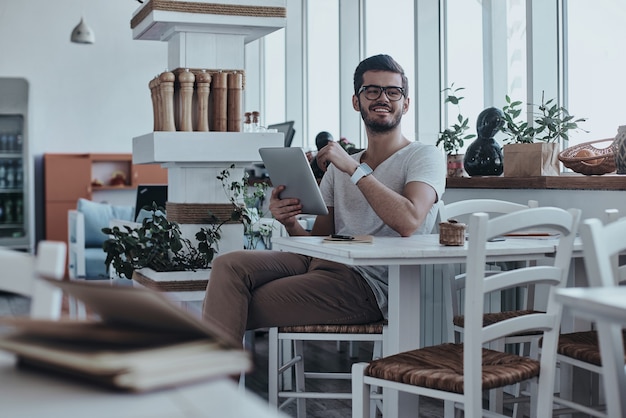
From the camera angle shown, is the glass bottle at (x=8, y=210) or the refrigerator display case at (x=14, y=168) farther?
the glass bottle at (x=8, y=210)

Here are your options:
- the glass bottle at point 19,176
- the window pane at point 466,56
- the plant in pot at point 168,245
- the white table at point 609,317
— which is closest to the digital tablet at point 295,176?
the plant in pot at point 168,245

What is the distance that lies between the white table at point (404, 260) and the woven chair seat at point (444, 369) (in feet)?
0.40

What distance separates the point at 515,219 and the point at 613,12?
8.59 ft

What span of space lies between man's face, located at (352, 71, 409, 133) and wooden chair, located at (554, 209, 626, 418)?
87 centimetres

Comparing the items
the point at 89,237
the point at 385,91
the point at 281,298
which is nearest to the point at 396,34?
the point at 89,237

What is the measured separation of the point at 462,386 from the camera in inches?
80.7

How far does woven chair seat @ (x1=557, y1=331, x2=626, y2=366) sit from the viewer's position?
228 cm

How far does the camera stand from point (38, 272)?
1.15 m

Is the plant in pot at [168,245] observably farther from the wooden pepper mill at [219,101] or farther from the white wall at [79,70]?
the white wall at [79,70]

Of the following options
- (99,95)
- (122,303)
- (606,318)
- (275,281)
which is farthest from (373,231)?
(99,95)

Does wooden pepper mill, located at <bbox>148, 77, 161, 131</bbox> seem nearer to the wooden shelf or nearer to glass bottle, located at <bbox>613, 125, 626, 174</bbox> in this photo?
the wooden shelf

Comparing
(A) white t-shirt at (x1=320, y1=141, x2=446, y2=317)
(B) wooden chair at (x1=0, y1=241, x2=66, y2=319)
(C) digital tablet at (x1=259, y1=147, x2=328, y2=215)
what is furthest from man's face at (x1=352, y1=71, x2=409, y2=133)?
(B) wooden chair at (x1=0, y1=241, x2=66, y2=319)

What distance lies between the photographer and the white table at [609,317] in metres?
1.09

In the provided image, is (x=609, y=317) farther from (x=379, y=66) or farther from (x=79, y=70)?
(x=79, y=70)
